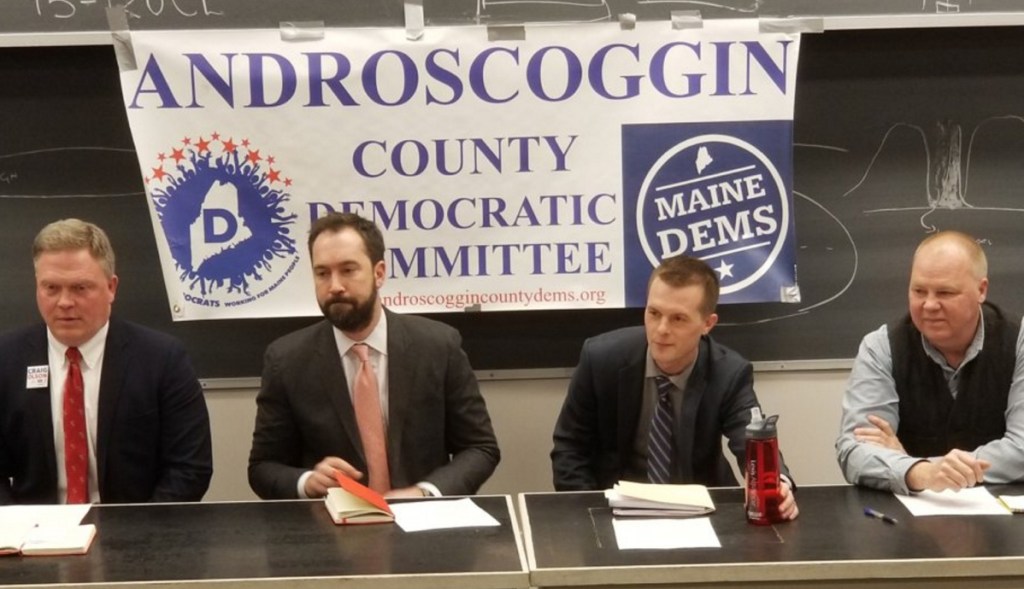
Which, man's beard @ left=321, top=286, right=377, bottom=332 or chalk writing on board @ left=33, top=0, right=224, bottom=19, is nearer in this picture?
man's beard @ left=321, top=286, right=377, bottom=332

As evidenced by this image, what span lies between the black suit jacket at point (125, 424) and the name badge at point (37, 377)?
15mm

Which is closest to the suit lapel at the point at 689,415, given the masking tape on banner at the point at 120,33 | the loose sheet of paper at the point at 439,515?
the loose sheet of paper at the point at 439,515

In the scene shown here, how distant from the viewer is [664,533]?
2.88 m

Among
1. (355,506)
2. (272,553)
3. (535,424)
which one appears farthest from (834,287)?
(272,553)

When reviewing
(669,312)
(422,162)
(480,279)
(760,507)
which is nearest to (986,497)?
(760,507)

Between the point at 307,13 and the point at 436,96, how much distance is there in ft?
1.65

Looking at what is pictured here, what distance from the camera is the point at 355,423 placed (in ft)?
12.0

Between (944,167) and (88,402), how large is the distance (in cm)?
291

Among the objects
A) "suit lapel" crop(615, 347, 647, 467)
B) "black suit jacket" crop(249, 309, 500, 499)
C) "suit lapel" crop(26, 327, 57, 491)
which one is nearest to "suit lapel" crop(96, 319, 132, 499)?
"suit lapel" crop(26, 327, 57, 491)

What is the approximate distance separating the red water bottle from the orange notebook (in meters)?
0.87

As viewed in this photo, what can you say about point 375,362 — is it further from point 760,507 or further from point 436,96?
point 760,507

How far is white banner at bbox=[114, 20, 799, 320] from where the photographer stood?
13.5 feet

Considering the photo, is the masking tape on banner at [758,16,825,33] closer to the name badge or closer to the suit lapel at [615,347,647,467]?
the suit lapel at [615,347,647,467]

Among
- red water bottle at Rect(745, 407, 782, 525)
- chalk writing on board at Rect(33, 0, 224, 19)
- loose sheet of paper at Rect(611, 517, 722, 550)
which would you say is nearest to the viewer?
loose sheet of paper at Rect(611, 517, 722, 550)
